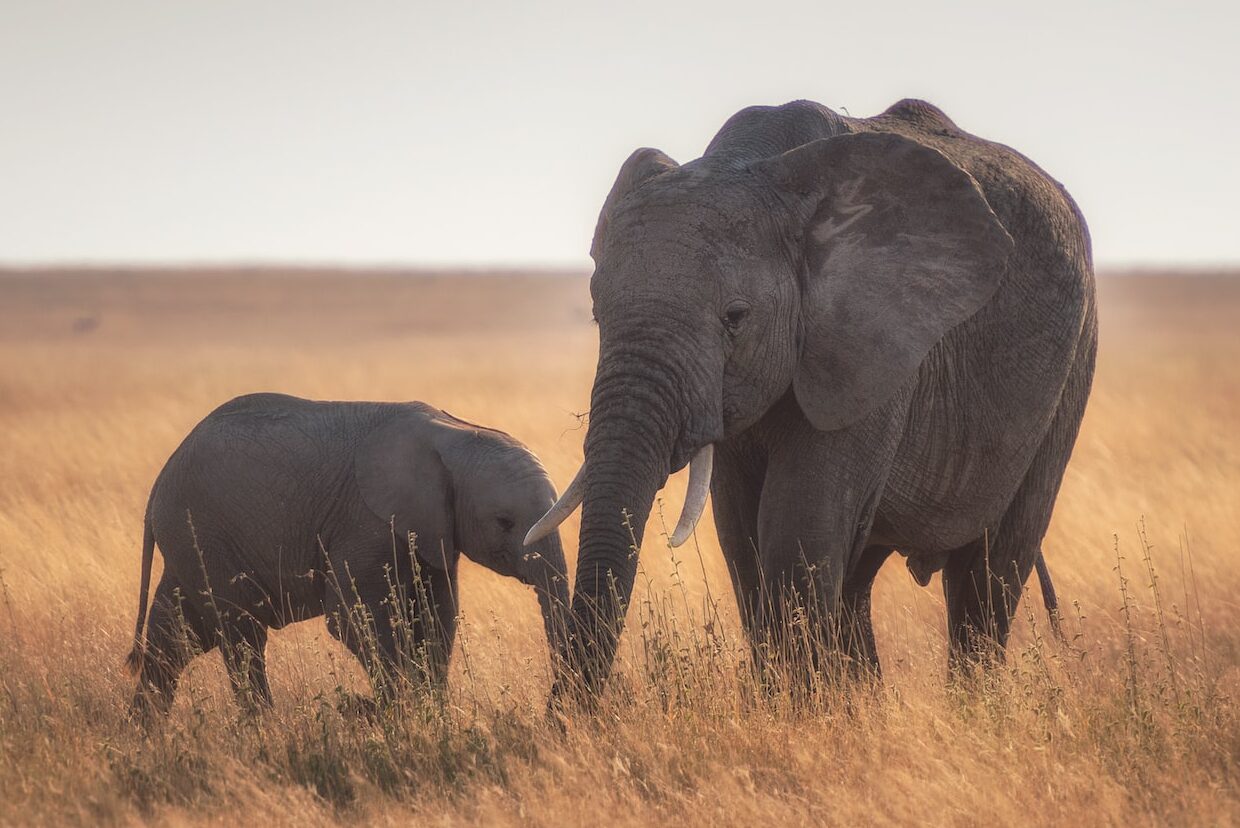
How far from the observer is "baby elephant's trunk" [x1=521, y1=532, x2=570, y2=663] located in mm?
6521

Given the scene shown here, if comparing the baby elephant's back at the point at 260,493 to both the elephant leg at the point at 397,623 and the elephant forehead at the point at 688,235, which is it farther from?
the elephant forehead at the point at 688,235

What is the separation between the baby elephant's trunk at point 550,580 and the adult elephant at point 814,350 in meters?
0.78

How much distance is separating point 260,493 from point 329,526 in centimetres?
41

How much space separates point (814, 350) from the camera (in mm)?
5484

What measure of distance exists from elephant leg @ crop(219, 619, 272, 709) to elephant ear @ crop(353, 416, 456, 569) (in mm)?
859

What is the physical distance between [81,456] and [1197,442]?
11.8 meters

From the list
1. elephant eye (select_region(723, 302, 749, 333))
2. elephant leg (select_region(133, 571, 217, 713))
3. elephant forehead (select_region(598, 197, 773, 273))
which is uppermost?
elephant forehead (select_region(598, 197, 773, 273))

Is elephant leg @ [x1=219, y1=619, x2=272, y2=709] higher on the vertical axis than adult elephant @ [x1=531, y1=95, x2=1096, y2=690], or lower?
lower

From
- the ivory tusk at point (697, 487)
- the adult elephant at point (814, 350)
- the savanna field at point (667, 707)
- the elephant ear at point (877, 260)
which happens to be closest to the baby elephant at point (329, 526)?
the savanna field at point (667, 707)

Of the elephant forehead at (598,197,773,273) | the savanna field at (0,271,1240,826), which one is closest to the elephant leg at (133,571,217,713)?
the savanna field at (0,271,1240,826)

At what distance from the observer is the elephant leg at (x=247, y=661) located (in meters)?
6.43

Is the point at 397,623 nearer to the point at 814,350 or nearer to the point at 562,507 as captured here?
the point at 562,507

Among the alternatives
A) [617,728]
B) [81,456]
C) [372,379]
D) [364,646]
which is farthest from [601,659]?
[372,379]

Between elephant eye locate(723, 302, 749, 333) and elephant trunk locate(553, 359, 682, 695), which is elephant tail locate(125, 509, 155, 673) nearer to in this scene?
elephant trunk locate(553, 359, 682, 695)
